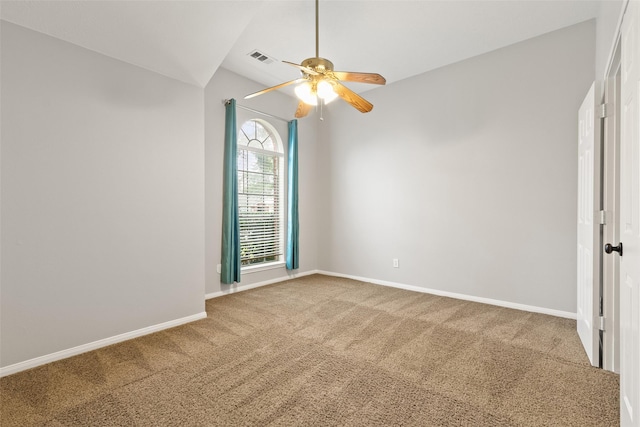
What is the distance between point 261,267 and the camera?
4.66 metres

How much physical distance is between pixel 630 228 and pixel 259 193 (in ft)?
13.2

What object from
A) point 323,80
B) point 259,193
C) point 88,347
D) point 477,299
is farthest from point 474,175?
point 88,347

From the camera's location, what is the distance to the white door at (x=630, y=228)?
126 centimetres

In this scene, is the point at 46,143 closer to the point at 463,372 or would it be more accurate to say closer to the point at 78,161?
the point at 78,161

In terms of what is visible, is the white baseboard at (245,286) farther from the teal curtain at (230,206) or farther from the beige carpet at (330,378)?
the beige carpet at (330,378)

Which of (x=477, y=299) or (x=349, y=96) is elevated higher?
(x=349, y=96)

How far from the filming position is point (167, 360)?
2369mm

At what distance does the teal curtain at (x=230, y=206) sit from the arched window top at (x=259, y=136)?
1.18ft

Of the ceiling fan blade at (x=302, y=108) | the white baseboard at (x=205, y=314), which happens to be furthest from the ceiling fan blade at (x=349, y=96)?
the white baseboard at (x=205, y=314)

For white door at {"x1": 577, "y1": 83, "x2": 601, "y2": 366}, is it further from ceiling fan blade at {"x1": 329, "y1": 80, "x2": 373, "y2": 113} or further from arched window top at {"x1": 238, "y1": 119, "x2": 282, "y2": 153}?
arched window top at {"x1": 238, "y1": 119, "x2": 282, "y2": 153}

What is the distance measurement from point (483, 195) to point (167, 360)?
11.9 ft

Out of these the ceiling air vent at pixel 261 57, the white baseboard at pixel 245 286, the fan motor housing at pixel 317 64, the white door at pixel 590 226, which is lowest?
the white baseboard at pixel 245 286

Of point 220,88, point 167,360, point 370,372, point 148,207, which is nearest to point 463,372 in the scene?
point 370,372

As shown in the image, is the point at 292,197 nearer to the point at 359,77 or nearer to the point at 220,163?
the point at 220,163
